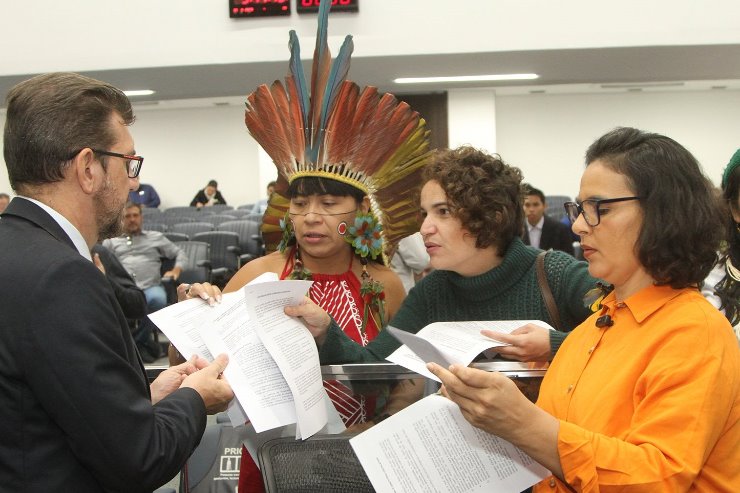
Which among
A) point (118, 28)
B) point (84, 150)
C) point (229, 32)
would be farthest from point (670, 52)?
point (84, 150)

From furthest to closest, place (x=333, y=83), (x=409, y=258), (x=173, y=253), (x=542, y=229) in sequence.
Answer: (x=542, y=229) → (x=173, y=253) → (x=409, y=258) → (x=333, y=83)

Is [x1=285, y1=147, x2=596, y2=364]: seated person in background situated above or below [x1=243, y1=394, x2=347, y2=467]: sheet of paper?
above

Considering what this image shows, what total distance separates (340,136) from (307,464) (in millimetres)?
1019

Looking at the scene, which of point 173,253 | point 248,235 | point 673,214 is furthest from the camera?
point 248,235

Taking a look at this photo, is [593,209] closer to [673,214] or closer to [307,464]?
[673,214]

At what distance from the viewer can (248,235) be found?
834 cm

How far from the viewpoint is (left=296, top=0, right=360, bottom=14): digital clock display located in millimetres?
7324

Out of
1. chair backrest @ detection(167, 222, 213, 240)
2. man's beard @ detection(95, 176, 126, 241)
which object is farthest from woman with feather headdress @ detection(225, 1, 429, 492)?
chair backrest @ detection(167, 222, 213, 240)

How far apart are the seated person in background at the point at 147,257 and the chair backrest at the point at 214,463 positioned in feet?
15.0

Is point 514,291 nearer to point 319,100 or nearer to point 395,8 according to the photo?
point 319,100

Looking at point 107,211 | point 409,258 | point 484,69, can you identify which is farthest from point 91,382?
point 484,69

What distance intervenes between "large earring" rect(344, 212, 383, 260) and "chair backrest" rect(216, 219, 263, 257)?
5881mm

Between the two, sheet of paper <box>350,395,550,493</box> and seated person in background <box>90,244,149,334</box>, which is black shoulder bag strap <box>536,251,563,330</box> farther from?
seated person in background <box>90,244,149,334</box>

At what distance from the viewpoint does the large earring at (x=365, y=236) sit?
2115mm
